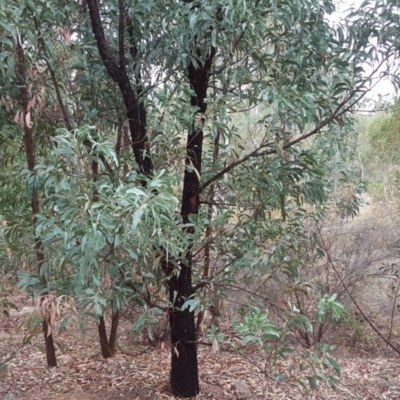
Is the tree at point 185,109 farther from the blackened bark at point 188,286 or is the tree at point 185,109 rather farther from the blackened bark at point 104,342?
the blackened bark at point 104,342

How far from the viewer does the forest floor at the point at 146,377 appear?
292 centimetres

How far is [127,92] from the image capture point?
7.49ft

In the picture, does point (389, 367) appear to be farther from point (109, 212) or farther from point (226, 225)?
point (109, 212)

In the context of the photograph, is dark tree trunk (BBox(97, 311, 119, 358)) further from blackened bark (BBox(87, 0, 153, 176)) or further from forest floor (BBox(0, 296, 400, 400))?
blackened bark (BBox(87, 0, 153, 176))

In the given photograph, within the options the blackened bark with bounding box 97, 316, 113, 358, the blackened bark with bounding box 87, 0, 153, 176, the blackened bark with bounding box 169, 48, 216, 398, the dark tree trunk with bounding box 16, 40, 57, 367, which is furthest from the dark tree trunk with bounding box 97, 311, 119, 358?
the blackened bark with bounding box 87, 0, 153, 176

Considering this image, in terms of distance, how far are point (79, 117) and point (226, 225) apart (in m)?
1.08

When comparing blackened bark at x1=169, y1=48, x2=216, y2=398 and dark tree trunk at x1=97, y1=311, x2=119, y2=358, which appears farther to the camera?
dark tree trunk at x1=97, y1=311, x2=119, y2=358

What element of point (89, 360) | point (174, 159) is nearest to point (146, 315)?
point (174, 159)

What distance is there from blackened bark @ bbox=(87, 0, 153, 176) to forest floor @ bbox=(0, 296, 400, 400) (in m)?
1.19

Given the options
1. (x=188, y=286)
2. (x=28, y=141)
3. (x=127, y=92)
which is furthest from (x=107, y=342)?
(x=127, y=92)

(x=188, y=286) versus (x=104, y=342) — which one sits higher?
(x=188, y=286)

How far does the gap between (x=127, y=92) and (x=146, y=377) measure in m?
1.93

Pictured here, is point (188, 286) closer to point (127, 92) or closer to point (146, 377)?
point (146, 377)

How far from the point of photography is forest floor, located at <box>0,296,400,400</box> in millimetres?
2919
